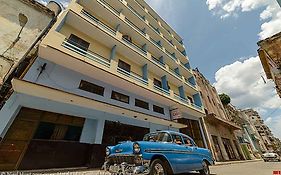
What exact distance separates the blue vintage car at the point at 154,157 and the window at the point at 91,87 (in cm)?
564

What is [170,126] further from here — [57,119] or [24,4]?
[24,4]

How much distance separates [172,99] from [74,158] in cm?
978

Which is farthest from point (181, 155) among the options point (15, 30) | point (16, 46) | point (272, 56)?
point (15, 30)

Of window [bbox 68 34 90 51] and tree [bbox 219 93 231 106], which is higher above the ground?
tree [bbox 219 93 231 106]

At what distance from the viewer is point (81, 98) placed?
8.33m

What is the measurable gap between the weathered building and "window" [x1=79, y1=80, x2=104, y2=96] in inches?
118

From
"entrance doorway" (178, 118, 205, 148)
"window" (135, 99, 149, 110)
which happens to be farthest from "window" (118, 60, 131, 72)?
"entrance doorway" (178, 118, 205, 148)

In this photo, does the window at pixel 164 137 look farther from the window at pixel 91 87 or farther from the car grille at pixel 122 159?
the window at pixel 91 87

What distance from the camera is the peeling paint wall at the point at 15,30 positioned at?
9.31 m

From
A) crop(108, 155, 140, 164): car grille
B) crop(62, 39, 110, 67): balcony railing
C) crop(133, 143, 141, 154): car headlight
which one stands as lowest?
crop(108, 155, 140, 164): car grille

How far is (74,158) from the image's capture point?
871 cm

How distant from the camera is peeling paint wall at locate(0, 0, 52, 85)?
30.6ft

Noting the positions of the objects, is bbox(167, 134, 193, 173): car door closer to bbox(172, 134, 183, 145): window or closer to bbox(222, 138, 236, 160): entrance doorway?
bbox(172, 134, 183, 145): window

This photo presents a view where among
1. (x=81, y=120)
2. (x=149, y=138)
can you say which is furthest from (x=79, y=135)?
(x=149, y=138)
